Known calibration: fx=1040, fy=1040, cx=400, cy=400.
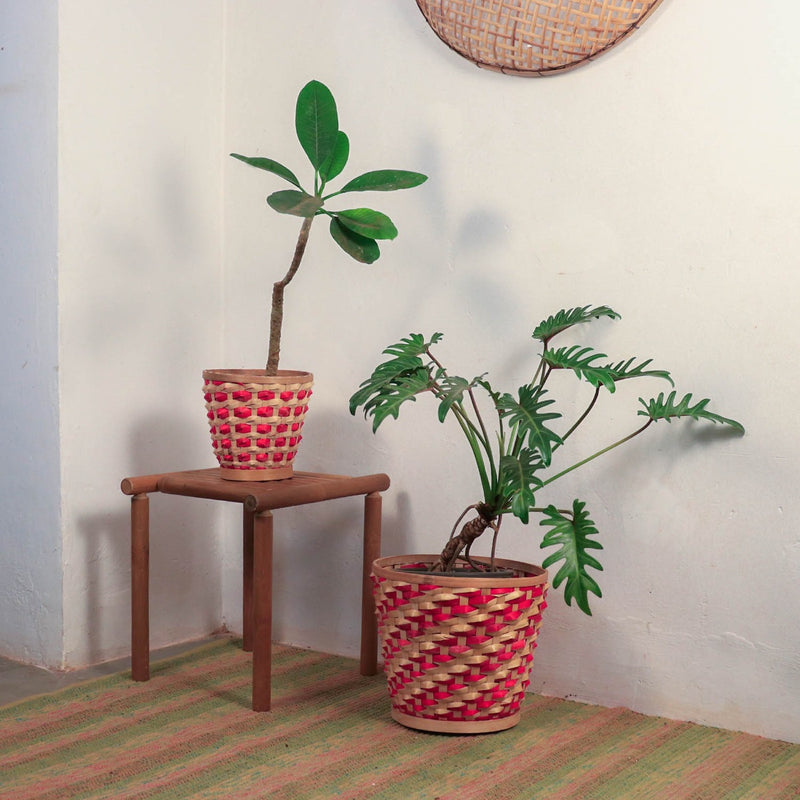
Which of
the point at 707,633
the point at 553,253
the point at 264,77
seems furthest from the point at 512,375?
the point at 264,77

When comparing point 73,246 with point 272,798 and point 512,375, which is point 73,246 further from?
point 272,798

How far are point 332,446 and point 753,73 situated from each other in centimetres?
112

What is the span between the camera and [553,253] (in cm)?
196

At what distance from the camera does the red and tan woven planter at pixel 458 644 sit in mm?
1676

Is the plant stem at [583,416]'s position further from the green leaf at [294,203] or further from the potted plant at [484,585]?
the green leaf at [294,203]

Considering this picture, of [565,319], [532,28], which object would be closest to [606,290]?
[565,319]

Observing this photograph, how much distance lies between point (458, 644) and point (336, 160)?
878 mm

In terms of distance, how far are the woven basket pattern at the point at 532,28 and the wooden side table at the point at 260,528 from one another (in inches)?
33.4

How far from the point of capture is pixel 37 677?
207 centimetres

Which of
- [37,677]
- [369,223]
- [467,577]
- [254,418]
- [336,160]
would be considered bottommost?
[37,677]

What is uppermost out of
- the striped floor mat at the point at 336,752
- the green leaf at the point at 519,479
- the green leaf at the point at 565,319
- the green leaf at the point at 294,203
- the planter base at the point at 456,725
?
the green leaf at the point at 294,203

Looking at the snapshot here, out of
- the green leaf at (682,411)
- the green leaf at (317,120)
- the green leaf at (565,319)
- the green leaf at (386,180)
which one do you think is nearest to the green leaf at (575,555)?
the green leaf at (682,411)

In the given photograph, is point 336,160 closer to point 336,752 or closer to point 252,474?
point 252,474

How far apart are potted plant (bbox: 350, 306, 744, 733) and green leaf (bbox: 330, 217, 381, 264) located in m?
0.18
